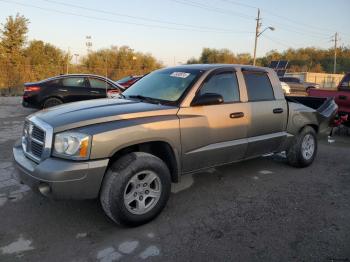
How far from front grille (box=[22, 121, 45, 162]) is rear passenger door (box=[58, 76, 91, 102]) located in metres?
8.26

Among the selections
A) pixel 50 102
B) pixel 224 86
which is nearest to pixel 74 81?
pixel 50 102

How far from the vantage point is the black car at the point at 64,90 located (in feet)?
38.5

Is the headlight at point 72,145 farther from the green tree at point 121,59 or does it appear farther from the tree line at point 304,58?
the tree line at point 304,58

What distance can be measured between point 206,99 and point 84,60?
162ft

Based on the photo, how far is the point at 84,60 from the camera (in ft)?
166

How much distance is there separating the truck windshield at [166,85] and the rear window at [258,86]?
897 millimetres

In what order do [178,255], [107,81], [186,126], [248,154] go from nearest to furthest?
[178,255], [186,126], [248,154], [107,81]

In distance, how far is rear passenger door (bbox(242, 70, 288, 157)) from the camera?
5.05m

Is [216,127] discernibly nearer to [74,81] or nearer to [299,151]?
[299,151]

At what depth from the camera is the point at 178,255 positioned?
3229mm

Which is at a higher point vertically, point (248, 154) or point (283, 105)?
point (283, 105)

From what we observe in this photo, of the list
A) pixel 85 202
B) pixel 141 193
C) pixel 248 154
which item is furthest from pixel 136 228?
pixel 248 154

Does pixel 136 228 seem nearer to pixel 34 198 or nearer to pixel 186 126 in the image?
pixel 186 126

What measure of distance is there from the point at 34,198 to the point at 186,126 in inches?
86.6
